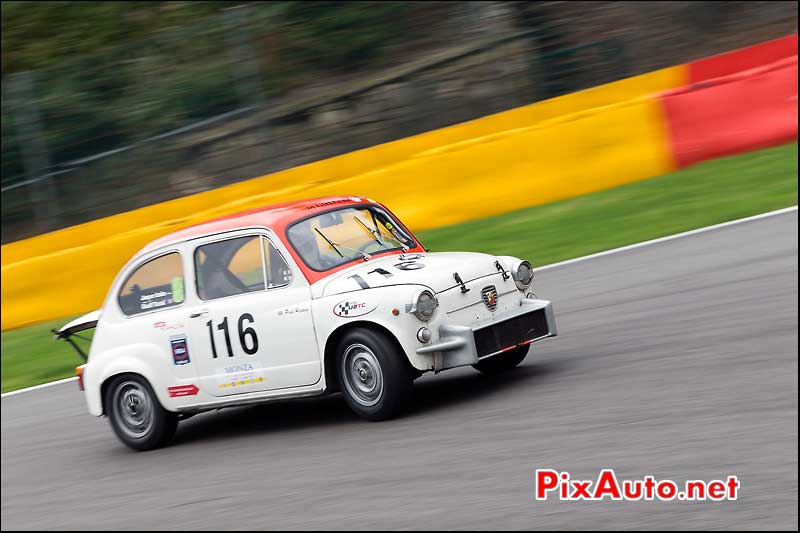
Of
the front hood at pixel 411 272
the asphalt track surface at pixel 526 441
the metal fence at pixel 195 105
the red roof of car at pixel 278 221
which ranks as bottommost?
the asphalt track surface at pixel 526 441

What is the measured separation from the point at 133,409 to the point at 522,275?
3.05m

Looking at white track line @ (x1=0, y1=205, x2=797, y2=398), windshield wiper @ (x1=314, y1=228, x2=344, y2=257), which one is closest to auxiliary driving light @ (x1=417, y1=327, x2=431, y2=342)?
windshield wiper @ (x1=314, y1=228, x2=344, y2=257)

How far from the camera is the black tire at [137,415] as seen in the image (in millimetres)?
8031

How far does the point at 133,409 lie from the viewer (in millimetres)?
8141

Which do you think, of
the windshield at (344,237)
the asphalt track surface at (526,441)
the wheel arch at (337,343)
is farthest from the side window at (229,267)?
the asphalt track surface at (526,441)

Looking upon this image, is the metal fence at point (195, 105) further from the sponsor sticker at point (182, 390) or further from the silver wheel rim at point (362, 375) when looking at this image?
the silver wheel rim at point (362, 375)

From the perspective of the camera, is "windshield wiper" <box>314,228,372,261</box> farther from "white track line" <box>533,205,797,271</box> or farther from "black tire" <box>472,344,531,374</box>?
"white track line" <box>533,205,797,271</box>

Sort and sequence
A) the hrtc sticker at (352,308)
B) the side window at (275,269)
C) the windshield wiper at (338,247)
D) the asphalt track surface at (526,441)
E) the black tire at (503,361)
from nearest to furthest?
the asphalt track surface at (526,441) → the hrtc sticker at (352,308) → the side window at (275,269) → the windshield wiper at (338,247) → the black tire at (503,361)

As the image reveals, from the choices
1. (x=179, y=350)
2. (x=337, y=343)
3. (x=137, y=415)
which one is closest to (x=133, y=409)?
(x=137, y=415)

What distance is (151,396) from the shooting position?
8.02 metres

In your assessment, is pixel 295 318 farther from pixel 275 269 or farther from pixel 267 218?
pixel 267 218

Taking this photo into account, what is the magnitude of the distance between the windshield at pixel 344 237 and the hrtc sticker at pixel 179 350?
1.10 meters

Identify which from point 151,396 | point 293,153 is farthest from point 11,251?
point 151,396

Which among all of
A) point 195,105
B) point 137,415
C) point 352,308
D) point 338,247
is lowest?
point 137,415
